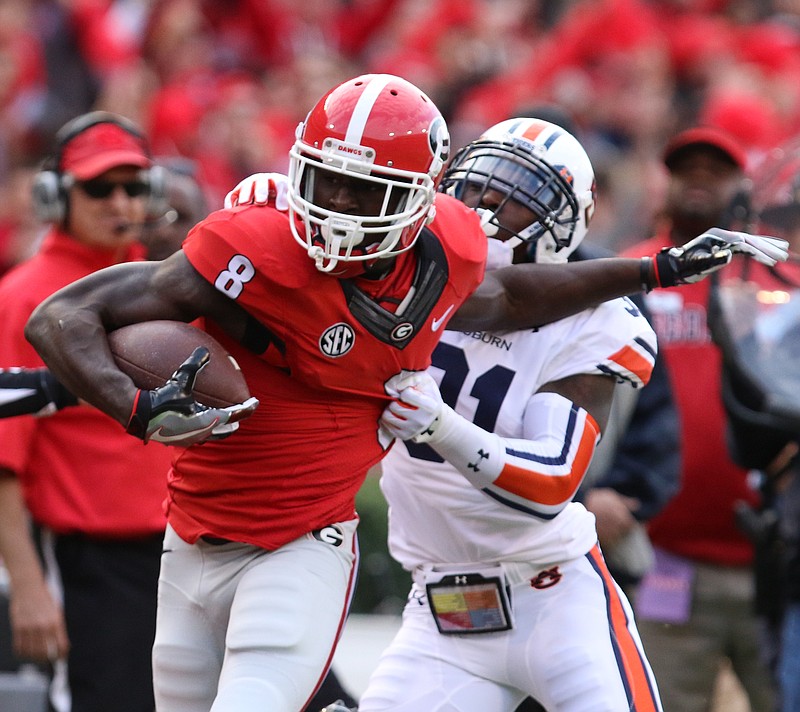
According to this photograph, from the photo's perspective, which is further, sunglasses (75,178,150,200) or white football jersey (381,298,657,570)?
sunglasses (75,178,150,200)

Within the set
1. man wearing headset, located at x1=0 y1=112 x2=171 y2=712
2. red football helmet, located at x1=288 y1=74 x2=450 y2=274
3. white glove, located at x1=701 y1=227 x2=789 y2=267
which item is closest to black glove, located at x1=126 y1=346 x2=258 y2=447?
red football helmet, located at x1=288 y1=74 x2=450 y2=274

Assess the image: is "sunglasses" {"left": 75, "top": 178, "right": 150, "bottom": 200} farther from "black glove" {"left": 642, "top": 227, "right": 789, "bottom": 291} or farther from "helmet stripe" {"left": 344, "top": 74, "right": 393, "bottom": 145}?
"black glove" {"left": 642, "top": 227, "right": 789, "bottom": 291}

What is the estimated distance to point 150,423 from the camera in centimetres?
268

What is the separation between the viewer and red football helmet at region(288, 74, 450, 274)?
2855mm

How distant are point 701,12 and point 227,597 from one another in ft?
35.7

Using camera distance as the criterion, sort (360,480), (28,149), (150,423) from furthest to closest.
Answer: (28,149)
(360,480)
(150,423)

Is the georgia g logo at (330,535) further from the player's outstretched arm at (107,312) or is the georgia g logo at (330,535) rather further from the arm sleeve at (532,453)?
the player's outstretched arm at (107,312)

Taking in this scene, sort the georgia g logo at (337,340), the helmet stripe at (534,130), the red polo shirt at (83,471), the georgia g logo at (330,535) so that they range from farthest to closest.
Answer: the red polo shirt at (83,471) → the helmet stripe at (534,130) → the georgia g logo at (330,535) → the georgia g logo at (337,340)

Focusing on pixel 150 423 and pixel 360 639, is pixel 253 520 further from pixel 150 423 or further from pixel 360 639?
pixel 360 639

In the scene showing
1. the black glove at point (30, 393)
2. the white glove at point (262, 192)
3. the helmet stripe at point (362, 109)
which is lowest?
the black glove at point (30, 393)

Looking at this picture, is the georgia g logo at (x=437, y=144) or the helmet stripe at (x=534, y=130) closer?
the georgia g logo at (x=437, y=144)

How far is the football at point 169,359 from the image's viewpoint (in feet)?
9.09

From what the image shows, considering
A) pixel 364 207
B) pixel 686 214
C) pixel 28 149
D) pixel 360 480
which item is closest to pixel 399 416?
pixel 360 480

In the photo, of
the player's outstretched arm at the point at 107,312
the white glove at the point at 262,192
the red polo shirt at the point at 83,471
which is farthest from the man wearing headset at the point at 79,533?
the player's outstretched arm at the point at 107,312
